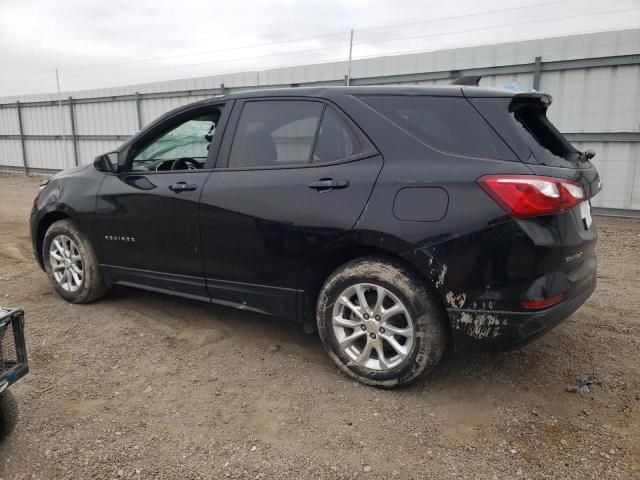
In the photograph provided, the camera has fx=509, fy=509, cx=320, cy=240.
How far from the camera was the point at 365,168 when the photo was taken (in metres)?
2.95

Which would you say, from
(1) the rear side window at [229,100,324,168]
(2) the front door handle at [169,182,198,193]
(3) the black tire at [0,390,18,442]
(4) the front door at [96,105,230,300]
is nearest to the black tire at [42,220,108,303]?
(4) the front door at [96,105,230,300]

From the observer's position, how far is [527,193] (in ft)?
8.29

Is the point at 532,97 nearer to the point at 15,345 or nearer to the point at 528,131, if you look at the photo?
the point at 528,131

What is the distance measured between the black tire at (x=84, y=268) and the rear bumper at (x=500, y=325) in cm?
302

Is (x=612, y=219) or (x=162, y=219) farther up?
(x=162, y=219)

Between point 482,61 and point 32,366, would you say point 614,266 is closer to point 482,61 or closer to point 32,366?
point 482,61

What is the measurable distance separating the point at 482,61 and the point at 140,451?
29.7 feet

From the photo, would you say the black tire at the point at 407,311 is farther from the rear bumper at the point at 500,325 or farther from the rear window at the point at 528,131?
the rear window at the point at 528,131

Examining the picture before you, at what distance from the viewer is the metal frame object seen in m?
2.16

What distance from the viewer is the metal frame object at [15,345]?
2158 mm

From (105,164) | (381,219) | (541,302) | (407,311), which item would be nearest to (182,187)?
→ (105,164)

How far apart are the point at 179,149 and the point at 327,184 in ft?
6.22

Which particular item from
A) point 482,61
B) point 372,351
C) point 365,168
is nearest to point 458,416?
point 372,351

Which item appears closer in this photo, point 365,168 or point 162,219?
point 365,168
